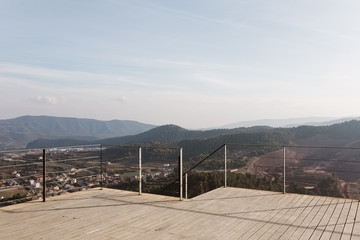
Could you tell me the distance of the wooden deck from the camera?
3.31 meters

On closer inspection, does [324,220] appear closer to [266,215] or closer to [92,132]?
[266,215]

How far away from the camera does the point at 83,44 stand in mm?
14789

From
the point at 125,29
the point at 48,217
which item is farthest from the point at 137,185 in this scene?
the point at 125,29

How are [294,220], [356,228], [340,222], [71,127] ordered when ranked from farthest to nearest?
1. [71,127]
2. [294,220]
3. [340,222]
4. [356,228]

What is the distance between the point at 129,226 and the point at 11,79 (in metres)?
28.8

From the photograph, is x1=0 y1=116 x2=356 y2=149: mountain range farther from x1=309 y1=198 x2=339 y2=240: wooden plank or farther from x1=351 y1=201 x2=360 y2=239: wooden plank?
x1=351 y1=201 x2=360 y2=239: wooden plank

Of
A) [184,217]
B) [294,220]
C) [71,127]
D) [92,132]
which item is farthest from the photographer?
[92,132]

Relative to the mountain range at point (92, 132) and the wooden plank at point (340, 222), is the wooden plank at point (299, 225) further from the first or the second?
the mountain range at point (92, 132)

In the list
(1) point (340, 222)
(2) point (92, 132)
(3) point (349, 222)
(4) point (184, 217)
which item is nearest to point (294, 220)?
(1) point (340, 222)

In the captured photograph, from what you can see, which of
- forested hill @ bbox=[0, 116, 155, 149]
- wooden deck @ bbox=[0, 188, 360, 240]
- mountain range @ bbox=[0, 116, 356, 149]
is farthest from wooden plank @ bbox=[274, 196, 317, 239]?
forested hill @ bbox=[0, 116, 155, 149]

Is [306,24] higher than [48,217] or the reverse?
higher

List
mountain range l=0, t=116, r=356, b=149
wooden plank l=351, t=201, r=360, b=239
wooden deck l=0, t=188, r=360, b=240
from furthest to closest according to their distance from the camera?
mountain range l=0, t=116, r=356, b=149
wooden deck l=0, t=188, r=360, b=240
wooden plank l=351, t=201, r=360, b=239

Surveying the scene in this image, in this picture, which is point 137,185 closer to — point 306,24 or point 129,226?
point 129,226

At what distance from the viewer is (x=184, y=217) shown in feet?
13.2
